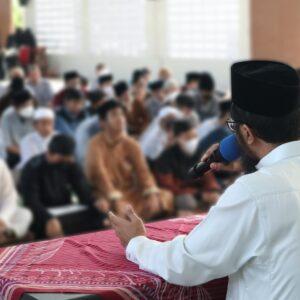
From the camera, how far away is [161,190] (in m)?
5.15

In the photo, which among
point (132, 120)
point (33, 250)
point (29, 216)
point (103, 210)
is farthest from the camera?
point (132, 120)

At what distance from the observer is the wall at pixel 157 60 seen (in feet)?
35.6

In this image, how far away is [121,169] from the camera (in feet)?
16.6

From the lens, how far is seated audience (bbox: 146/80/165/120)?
7.89 meters

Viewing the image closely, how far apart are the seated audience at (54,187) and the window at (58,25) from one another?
33.0 ft

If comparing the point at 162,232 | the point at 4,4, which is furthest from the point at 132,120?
the point at 4,4

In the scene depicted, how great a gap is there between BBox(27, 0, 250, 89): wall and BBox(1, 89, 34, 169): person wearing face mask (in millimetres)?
4634

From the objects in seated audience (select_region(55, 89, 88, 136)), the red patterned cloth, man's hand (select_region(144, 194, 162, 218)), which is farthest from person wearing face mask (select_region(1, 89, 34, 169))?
the red patterned cloth

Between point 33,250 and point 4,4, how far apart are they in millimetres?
14903

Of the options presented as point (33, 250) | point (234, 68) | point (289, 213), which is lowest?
point (33, 250)

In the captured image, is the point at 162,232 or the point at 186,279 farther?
the point at 162,232

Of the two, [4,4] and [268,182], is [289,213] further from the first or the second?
[4,4]

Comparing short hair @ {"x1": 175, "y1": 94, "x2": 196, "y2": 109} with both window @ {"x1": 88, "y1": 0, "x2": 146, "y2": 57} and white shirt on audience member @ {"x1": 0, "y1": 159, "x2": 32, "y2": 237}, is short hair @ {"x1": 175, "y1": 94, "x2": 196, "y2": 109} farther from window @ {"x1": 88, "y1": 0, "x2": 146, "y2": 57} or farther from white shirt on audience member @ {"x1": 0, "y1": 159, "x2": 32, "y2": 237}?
window @ {"x1": 88, "y1": 0, "x2": 146, "y2": 57}

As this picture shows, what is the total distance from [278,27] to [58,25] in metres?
7.33
